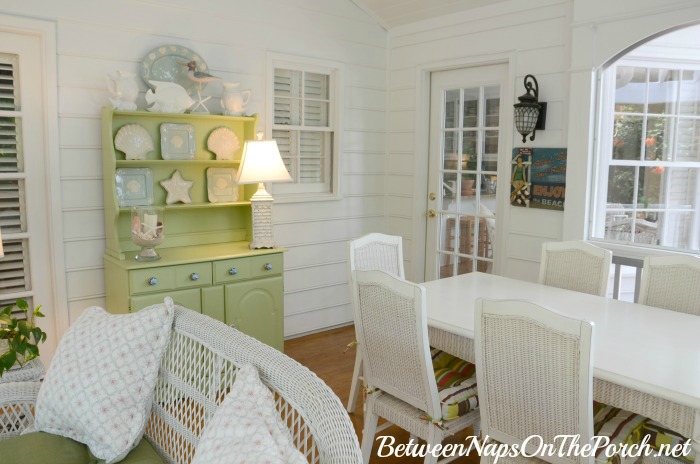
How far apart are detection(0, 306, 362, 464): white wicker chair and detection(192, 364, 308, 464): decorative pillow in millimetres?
65

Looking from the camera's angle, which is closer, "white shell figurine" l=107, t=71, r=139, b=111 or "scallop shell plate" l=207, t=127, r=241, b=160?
"white shell figurine" l=107, t=71, r=139, b=111

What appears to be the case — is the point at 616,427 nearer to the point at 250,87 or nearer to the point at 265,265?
the point at 265,265

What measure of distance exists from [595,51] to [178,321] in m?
2.82

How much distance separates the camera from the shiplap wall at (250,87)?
3.49 meters

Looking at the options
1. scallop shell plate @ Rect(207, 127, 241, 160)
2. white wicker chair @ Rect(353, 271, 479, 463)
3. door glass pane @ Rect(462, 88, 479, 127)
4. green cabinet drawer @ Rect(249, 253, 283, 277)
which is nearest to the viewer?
white wicker chair @ Rect(353, 271, 479, 463)

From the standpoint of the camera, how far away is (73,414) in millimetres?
1932

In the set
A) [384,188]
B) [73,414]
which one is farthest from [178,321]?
[384,188]

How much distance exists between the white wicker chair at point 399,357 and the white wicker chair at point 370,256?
0.51 metres

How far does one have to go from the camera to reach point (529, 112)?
383 cm

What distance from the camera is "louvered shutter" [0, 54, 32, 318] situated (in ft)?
10.9

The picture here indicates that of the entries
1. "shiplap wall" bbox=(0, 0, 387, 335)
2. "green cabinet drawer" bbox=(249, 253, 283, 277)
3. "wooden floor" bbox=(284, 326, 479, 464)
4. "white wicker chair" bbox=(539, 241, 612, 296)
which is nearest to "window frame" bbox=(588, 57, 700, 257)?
"white wicker chair" bbox=(539, 241, 612, 296)

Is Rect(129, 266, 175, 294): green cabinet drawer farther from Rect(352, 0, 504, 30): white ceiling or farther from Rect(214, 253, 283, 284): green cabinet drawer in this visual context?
Rect(352, 0, 504, 30): white ceiling

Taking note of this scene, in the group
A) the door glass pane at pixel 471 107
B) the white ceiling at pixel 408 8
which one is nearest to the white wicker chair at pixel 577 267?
the door glass pane at pixel 471 107

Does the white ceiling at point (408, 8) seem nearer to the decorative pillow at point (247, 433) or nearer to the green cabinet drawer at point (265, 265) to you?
the green cabinet drawer at point (265, 265)
